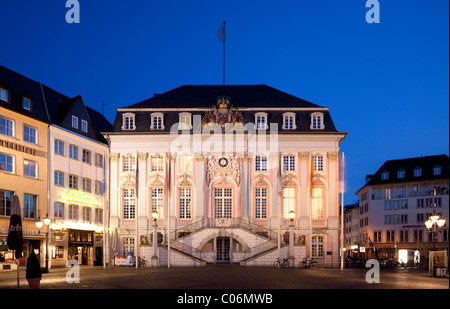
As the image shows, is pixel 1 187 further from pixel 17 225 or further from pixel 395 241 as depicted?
pixel 395 241

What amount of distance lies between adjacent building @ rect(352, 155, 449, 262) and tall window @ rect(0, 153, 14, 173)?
56.6 metres

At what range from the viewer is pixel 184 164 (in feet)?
196

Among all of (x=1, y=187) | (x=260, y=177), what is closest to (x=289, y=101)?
(x=260, y=177)

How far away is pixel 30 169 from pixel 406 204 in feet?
205

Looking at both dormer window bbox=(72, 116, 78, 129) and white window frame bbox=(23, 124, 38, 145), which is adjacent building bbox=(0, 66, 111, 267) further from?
dormer window bbox=(72, 116, 78, 129)

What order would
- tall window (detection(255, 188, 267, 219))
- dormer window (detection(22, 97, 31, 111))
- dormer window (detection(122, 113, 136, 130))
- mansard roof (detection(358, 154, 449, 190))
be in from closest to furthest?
dormer window (detection(22, 97, 31, 111)), tall window (detection(255, 188, 267, 219)), dormer window (detection(122, 113, 136, 130)), mansard roof (detection(358, 154, 449, 190))

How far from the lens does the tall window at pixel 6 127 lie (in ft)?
152

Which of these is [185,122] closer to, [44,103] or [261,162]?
[261,162]

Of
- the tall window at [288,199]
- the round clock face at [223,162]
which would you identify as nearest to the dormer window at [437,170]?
the tall window at [288,199]

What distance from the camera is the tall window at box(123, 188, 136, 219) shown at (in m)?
59.3

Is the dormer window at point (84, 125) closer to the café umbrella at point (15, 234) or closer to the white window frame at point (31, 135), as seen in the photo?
the white window frame at point (31, 135)

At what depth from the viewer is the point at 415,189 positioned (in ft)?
309

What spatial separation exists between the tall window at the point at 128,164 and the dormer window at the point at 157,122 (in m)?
3.56

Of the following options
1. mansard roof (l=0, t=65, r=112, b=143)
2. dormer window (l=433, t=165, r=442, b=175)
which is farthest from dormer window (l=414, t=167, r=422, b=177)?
mansard roof (l=0, t=65, r=112, b=143)
